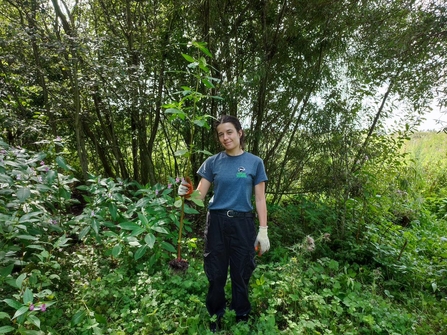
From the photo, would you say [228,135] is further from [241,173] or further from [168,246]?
[168,246]

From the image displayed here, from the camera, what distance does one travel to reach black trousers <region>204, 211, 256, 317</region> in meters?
1.69

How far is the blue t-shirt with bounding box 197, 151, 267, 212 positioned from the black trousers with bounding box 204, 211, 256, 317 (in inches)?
2.9

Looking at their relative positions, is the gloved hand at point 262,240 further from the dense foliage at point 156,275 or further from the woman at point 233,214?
the dense foliage at point 156,275

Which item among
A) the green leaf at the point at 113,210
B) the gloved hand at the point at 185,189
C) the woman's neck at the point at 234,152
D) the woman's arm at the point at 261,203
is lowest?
the green leaf at the point at 113,210

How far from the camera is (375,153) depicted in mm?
2840

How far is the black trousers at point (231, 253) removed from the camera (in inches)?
66.5

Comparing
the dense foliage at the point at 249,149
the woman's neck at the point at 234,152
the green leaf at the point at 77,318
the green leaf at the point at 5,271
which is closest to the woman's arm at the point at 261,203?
the woman's neck at the point at 234,152

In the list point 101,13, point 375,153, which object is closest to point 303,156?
point 375,153

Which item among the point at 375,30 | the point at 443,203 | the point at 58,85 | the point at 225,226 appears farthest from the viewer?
the point at 443,203

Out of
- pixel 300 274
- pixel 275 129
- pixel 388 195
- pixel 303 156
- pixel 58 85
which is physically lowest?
pixel 300 274

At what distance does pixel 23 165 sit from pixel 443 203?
5.41m

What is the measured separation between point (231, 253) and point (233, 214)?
0.27 metres

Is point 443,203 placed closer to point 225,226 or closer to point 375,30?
point 375,30

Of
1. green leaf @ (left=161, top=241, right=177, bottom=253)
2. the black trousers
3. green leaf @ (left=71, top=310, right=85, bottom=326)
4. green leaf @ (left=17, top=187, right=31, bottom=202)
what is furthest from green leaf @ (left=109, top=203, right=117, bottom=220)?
the black trousers
